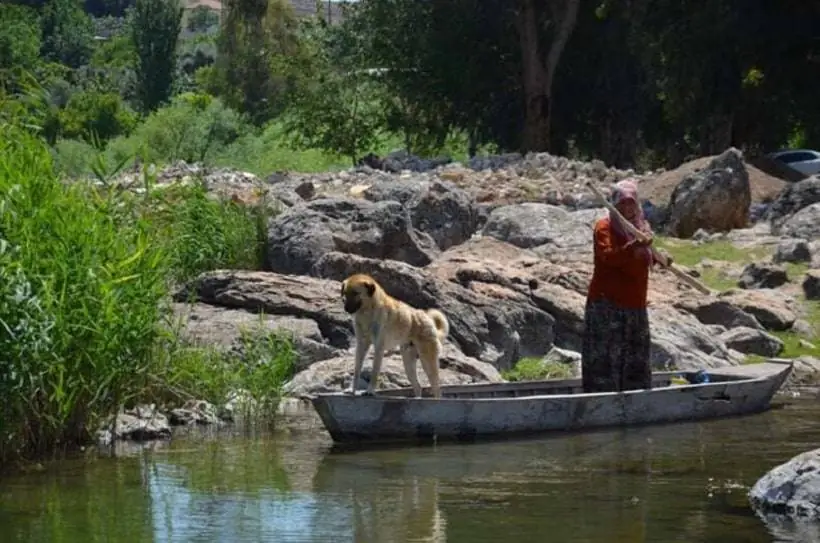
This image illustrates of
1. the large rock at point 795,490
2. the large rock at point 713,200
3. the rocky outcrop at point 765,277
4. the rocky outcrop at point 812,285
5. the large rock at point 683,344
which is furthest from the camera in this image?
the large rock at point 713,200

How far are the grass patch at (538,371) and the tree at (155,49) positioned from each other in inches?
2344

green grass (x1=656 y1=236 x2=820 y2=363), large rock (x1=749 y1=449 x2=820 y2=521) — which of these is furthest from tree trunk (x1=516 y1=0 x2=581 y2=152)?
large rock (x1=749 y1=449 x2=820 y2=521)

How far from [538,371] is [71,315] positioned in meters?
5.69

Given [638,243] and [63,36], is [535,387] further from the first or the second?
[63,36]

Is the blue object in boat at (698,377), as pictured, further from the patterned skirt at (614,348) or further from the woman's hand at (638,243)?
the woman's hand at (638,243)

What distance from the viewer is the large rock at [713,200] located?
78.5ft

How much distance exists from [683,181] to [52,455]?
590 inches

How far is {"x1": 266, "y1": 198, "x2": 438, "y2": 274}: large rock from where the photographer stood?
17.4 meters

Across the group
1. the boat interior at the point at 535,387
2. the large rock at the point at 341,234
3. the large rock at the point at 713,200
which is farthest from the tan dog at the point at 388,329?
the large rock at the point at 713,200

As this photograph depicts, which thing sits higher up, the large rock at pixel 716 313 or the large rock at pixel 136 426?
the large rock at pixel 716 313

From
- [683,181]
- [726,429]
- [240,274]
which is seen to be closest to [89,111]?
[683,181]

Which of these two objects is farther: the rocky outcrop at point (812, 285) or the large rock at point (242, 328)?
the rocky outcrop at point (812, 285)

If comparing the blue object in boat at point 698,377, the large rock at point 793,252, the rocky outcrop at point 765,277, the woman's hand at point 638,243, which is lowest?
the blue object in boat at point 698,377

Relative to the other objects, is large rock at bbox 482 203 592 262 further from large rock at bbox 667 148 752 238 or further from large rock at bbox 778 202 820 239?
large rock at bbox 778 202 820 239
